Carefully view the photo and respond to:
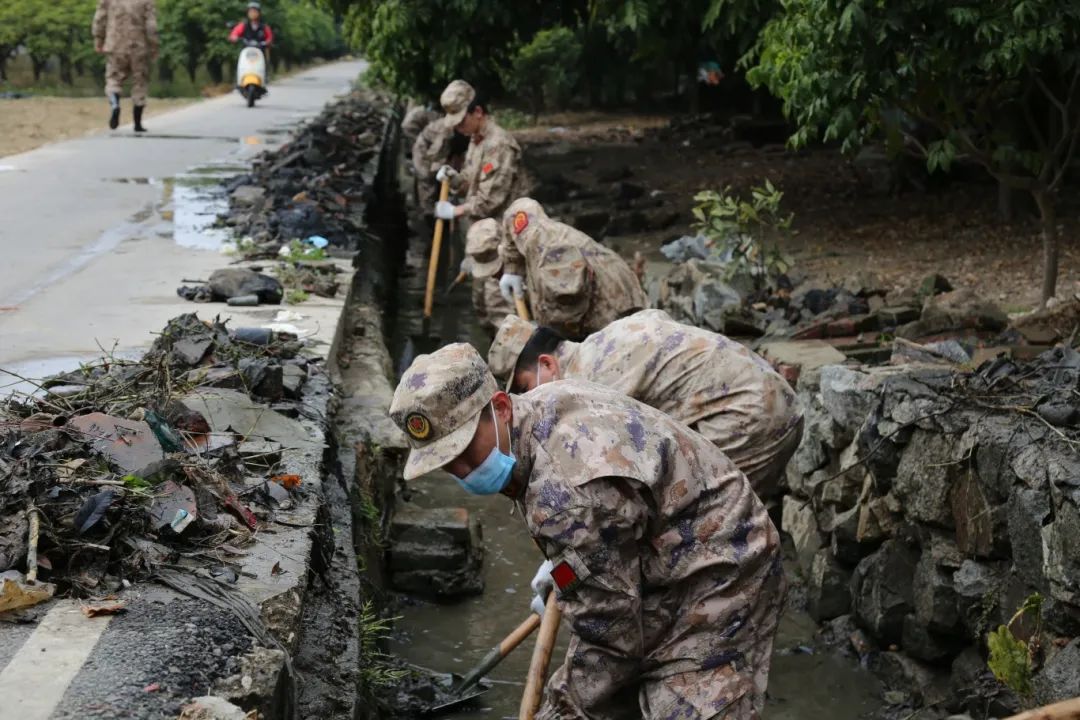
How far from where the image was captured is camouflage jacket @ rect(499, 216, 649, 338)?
6.94 metres

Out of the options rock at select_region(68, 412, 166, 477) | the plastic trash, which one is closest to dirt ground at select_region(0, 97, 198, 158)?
the plastic trash

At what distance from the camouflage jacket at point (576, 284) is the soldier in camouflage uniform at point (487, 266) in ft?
5.42

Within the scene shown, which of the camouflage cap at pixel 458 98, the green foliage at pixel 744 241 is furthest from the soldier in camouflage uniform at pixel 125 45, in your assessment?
the green foliage at pixel 744 241

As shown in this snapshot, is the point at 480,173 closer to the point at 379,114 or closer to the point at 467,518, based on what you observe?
the point at 467,518

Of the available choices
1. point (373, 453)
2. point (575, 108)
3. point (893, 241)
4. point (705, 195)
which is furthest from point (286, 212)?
point (575, 108)

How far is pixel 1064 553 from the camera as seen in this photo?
448 centimetres

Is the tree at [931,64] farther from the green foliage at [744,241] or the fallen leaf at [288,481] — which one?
the fallen leaf at [288,481]

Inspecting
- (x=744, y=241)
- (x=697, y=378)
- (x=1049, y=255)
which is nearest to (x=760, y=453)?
(x=697, y=378)

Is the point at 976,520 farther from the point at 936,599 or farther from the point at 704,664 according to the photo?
the point at 704,664

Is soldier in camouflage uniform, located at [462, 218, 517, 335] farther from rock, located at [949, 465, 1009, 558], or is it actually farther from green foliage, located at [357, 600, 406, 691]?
rock, located at [949, 465, 1009, 558]

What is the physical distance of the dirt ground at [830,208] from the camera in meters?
10.2

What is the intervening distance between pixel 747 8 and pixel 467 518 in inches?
274

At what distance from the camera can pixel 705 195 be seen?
9961mm

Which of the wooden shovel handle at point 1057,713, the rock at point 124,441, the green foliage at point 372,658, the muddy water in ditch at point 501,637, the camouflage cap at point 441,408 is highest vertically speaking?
the camouflage cap at point 441,408
